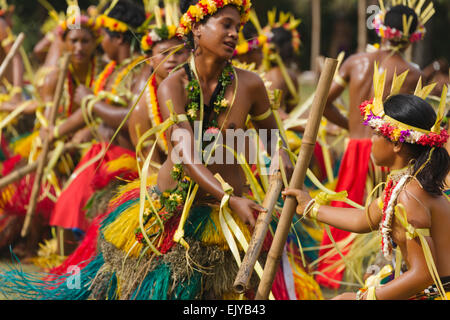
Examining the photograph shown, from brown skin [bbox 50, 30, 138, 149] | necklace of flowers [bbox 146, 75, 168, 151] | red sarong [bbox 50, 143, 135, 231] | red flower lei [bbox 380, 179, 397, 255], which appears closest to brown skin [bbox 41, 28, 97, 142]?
brown skin [bbox 50, 30, 138, 149]

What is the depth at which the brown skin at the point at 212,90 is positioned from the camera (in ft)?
12.2

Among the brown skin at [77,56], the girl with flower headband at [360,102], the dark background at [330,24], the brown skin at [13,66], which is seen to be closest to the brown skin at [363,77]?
the girl with flower headband at [360,102]

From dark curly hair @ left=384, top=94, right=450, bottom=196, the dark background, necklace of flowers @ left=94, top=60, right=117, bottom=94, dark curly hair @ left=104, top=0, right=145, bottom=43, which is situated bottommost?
the dark background

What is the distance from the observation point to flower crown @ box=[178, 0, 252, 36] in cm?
375

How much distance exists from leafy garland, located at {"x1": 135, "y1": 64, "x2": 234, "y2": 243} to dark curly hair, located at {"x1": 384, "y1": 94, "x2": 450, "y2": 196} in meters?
0.98

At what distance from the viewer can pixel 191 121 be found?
3805mm

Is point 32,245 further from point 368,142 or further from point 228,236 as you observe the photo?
point 228,236

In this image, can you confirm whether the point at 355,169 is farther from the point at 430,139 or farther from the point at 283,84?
the point at 430,139

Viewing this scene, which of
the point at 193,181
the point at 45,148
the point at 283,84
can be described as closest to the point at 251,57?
the point at 283,84

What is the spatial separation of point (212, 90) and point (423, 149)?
1.20 m

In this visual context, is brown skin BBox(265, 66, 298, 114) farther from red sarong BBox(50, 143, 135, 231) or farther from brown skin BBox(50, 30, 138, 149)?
red sarong BBox(50, 143, 135, 231)

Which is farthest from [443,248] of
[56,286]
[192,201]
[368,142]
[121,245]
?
[368,142]

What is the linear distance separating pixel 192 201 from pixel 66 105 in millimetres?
3370

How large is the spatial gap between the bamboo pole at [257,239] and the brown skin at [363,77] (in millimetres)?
2567
